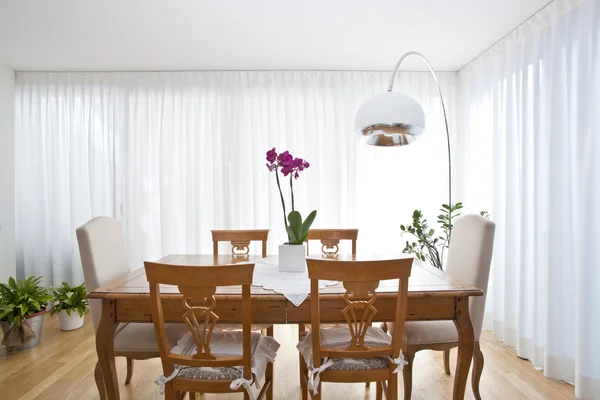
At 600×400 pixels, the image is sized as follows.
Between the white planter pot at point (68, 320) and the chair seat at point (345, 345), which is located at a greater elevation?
the chair seat at point (345, 345)

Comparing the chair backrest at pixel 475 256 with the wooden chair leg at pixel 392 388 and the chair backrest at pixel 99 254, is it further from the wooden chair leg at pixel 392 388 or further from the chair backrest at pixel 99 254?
the chair backrest at pixel 99 254

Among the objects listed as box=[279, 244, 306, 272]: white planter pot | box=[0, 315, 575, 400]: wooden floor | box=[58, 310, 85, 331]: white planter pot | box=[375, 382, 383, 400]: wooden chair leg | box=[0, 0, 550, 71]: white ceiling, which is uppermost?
box=[0, 0, 550, 71]: white ceiling

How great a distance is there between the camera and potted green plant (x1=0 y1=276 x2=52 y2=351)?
286 centimetres

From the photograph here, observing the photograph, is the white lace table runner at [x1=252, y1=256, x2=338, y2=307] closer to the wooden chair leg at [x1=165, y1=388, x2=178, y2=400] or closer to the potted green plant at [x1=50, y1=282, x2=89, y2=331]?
the wooden chair leg at [x1=165, y1=388, x2=178, y2=400]

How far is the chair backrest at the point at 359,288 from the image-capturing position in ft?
4.70

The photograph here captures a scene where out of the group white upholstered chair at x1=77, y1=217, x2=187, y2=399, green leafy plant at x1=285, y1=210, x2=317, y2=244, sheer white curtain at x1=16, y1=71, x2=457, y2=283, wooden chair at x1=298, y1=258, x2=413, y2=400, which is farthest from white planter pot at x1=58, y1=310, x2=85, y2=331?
wooden chair at x1=298, y1=258, x2=413, y2=400

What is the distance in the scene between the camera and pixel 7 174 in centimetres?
386

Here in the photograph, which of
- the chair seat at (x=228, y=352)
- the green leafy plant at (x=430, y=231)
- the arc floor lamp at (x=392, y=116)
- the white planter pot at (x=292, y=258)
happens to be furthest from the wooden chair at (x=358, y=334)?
the green leafy plant at (x=430, y=231)

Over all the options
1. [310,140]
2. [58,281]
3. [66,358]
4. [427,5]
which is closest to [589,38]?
[427,5]

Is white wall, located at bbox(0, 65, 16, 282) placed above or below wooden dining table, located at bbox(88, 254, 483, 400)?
above

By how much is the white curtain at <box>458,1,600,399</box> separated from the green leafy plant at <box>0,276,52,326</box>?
12.7ft

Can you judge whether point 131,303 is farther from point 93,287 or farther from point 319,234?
point 319,234

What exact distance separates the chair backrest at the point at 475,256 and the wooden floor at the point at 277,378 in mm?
651

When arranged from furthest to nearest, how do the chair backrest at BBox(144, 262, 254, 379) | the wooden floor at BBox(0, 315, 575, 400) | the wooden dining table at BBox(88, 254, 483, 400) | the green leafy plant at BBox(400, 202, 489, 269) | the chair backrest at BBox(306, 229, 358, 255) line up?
the green leafy plant at BBox(400, 202, 489, 269) → the chair backrest at BBox(306, 229, 358, 255) → the wooden floor at BBox(0, 315, 575, 400) → the wooden dining table at BBox(88, 254, 483, 400) → the chair backrest at BBox(144, 262, 254, 379)
